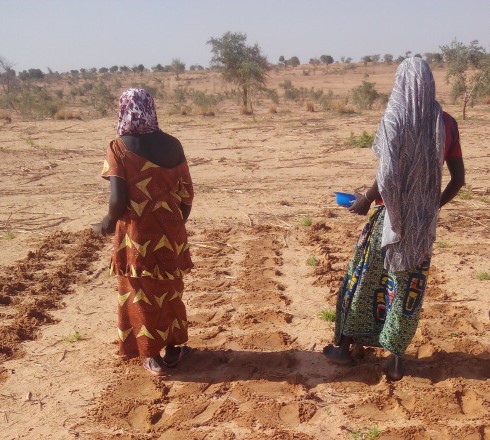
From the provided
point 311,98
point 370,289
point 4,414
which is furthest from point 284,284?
point 311,98

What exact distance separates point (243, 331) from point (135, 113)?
183cm

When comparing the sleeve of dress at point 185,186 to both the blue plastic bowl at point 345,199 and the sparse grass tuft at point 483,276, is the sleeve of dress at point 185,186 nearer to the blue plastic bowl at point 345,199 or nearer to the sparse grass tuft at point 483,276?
the blue plastic bowl at point 345,199

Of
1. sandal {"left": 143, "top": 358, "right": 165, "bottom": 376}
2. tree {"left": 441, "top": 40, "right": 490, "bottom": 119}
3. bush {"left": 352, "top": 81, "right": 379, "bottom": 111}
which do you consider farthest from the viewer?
bush {"left": 352, "top": 81, "right": 379, "bottom": 111}

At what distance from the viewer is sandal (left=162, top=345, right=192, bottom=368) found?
3.53 metres

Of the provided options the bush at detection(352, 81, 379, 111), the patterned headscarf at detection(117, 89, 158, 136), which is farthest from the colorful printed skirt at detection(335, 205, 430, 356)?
the bush at detection(352, 81, 379, 111)

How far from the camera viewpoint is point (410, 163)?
282 centimetres

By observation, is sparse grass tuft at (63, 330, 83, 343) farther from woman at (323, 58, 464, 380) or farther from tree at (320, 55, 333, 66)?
tree at (320, 55, 333, 66)

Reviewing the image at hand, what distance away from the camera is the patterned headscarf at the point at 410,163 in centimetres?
275

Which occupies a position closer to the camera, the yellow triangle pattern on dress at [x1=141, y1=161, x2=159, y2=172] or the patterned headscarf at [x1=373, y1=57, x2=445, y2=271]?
the patterned headscarf at [x1=373, y1=57, x2=445, y2=271]

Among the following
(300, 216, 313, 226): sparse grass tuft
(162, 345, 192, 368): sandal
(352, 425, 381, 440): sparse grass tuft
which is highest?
(300, 216, 313, 226): sparse grass tuft

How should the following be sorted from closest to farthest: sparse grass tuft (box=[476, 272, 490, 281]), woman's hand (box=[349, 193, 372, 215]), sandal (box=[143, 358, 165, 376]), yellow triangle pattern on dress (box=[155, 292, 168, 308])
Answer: woman's hand (box=[349, 193, 372, 215]) → yellow triangle pattern on dress (box=[155, 292, 168, 308]) → sandal (box=[143, 358, 165, 376]) → sparse grass tuft (box=[476, 272, 490, 281])

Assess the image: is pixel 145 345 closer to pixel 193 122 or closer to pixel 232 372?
pixel 232 372

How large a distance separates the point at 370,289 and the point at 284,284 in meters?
1.69

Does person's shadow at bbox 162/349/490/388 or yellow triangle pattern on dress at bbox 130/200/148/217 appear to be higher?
yellow triangle pattern on dress at bbox 130/200/148/217
